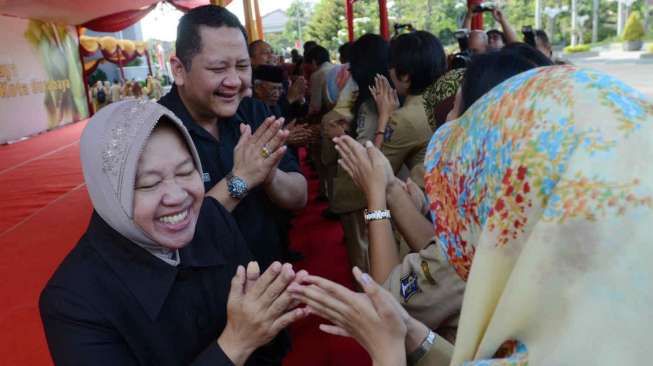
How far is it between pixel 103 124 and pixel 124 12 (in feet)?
47.6

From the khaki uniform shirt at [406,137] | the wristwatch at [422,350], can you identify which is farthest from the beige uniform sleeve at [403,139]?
the wristwatch at [422,350]

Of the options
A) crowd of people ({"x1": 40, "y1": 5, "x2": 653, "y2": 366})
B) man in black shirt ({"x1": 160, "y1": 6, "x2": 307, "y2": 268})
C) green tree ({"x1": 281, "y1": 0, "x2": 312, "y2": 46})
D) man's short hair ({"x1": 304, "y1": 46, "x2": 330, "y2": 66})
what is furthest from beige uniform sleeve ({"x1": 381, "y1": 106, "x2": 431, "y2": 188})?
green tree ({"x1": 281, "y1": 0, "x2": 312, "y2": 46})

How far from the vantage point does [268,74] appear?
4.27 meters

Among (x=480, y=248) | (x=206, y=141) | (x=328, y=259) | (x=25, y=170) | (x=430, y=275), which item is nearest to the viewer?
(x=480, y=248)

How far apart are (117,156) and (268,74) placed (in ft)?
10.8

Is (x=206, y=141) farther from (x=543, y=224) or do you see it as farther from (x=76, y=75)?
(x=76, y=75)

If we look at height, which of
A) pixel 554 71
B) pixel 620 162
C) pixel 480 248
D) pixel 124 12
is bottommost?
pixel 480 248

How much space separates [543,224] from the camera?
0.75 m

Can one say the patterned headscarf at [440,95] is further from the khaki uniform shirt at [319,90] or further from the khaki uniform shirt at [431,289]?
the khaki uniform shirt at [319,90]

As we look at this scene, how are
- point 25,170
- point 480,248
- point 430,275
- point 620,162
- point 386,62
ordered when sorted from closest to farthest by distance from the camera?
point 620,162 → point 480,248 → point 430,275 → point 386,62 → point 25,170

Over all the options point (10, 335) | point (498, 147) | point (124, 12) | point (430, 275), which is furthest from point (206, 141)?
point (124, 12)

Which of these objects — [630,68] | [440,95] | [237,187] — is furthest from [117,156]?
[630,68]

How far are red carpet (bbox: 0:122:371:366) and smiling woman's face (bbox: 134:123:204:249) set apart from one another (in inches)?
70.1

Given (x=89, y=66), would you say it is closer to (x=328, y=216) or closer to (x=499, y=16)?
(x=328, y=216)
